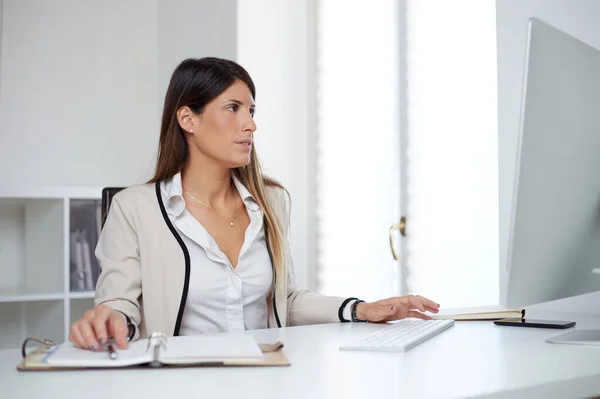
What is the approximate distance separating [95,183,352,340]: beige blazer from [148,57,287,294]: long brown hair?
177mm

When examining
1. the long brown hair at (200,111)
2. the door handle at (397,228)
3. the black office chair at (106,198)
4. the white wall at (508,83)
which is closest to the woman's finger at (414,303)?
the long brown hair at (200,111)

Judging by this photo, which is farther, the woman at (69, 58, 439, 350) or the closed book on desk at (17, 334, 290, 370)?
the woman at (69, 58, 439, 350)

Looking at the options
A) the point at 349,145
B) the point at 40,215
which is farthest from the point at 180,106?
the point at 40,215

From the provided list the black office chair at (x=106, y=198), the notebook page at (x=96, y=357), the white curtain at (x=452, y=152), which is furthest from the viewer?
the white curtain at (x=452, y=152)

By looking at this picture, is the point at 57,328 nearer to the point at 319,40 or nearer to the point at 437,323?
the point at 319,40

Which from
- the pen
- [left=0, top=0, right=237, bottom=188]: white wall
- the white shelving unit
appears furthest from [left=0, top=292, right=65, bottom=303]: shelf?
the pen

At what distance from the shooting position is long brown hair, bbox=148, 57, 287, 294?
1.93 m

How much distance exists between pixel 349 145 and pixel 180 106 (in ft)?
5.10

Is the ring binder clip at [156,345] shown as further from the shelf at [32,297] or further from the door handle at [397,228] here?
the shelf at [32,297]

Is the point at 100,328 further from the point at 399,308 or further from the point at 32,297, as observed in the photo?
the point at 32,297

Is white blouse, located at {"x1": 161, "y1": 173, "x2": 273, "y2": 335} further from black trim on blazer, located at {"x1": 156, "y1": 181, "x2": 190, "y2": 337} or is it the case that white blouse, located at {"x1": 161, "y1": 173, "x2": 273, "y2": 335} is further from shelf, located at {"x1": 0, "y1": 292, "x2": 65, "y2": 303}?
shelf, located at {"x1": 0, "y1": 292, "x2": 65, "y2": 303}

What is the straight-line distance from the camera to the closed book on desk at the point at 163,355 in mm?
962

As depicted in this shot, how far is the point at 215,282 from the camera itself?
175 centimetres

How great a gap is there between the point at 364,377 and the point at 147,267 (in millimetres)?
922
